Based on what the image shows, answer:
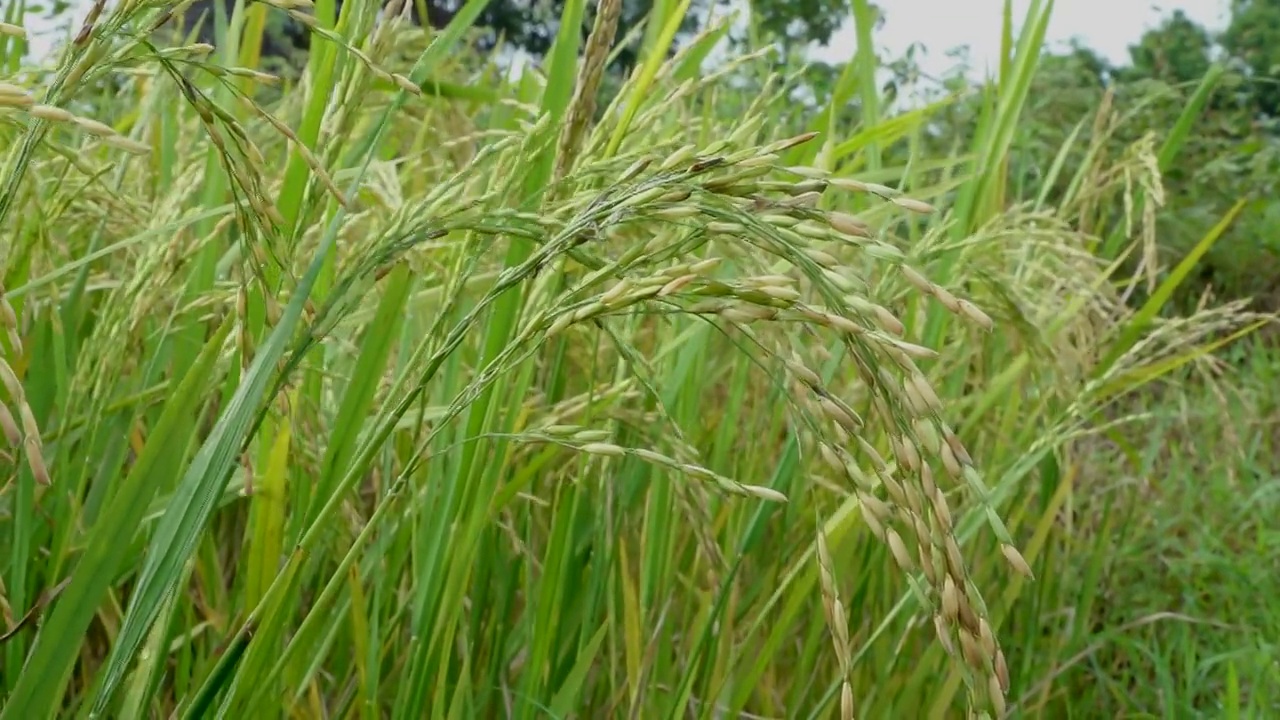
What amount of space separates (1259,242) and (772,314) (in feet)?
16.7

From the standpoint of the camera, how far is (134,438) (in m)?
1.25

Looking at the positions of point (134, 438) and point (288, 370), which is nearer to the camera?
point (288, 370)

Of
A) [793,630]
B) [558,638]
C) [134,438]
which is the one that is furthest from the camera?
[793,630]

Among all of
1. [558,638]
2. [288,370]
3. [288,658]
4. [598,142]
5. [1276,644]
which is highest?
[598,142]

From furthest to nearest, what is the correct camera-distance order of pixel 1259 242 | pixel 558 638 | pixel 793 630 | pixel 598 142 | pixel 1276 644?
pixel 1259 242 → pixel 1276 644 → pixel 793 630 → pixel 558 638 → pixel 598 142

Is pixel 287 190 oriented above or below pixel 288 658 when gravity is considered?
above

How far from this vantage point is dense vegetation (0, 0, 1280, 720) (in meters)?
0.60

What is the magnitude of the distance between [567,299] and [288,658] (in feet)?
0.89

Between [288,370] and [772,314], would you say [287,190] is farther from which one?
[772,314]

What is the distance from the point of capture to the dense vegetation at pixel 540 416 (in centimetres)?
60

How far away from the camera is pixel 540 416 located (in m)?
1.20

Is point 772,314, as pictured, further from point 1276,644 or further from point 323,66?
point 1276,644

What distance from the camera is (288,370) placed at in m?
0.64

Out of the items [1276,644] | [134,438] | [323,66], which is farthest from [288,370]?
[1276,644]
